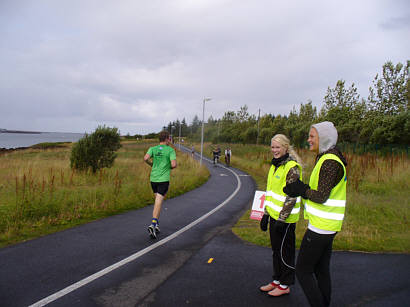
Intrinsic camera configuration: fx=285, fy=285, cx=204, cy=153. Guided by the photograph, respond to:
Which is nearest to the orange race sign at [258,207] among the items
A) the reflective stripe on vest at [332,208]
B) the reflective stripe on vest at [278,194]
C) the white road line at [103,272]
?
the reflective stripe on vest at [278,194]

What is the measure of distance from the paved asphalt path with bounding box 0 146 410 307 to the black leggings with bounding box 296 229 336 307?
60 centimetres

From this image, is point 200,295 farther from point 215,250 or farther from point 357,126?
point 357,126

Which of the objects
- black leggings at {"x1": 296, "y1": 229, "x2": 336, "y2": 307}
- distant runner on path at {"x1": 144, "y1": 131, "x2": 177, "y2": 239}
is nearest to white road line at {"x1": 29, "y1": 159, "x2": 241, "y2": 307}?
distant runner on path at {"x1": 144, "y1": 131, "x2": 177, "y2": 239}

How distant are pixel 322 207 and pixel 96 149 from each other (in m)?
12.5

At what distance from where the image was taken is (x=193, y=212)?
830 centimetres

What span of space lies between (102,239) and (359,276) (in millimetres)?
4321

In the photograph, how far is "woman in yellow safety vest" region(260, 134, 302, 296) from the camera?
3316 millimetres

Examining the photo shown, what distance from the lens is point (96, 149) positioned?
13453 millimetres

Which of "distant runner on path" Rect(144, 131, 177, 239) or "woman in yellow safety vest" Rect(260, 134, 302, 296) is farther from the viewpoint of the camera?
"distant runner on path" Rect(144, 131, 177, 239)

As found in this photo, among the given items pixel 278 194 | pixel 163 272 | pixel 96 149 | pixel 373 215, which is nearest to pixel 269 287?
pixel 278 194

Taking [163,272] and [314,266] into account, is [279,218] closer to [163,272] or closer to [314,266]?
[314,266]

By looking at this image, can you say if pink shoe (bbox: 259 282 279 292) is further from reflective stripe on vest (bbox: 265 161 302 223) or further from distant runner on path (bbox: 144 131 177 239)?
distant runner on path (bbox: 144 131 177 239)

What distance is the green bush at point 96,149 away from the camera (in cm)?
1320

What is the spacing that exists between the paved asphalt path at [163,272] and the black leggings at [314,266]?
1.98ft
